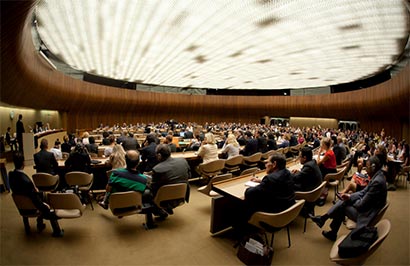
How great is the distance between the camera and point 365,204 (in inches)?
124

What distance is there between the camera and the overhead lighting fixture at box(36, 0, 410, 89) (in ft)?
21.5

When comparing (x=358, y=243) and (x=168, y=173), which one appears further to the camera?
(x=168, y=173)

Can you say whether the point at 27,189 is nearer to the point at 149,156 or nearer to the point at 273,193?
the point at 149,156

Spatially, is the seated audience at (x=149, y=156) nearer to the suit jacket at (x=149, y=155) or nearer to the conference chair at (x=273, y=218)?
the suit jacket at (x=149, y=155)

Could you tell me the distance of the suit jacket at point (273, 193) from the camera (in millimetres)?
3074

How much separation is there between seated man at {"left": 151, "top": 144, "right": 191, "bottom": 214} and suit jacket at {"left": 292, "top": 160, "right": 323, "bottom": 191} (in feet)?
6.42

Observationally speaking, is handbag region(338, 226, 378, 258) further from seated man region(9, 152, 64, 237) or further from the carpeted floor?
seated man region(9, 152, 64, 237)

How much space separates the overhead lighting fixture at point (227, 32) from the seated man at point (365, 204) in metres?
4.89

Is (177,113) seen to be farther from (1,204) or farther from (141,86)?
(1,204)

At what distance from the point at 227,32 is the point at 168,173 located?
6.46 m

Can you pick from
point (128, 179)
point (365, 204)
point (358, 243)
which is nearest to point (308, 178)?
point (365, 204)

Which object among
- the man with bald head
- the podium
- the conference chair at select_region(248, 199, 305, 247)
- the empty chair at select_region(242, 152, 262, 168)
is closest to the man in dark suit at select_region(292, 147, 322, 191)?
the conference chair at select_region(248, 199, 305, 247)

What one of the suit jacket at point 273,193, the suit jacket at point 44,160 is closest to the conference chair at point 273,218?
the suit jacket at point 273,193

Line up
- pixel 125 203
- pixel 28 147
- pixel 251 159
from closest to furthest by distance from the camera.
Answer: pixel 125 203, pixel 251 159, pixel 28 147
